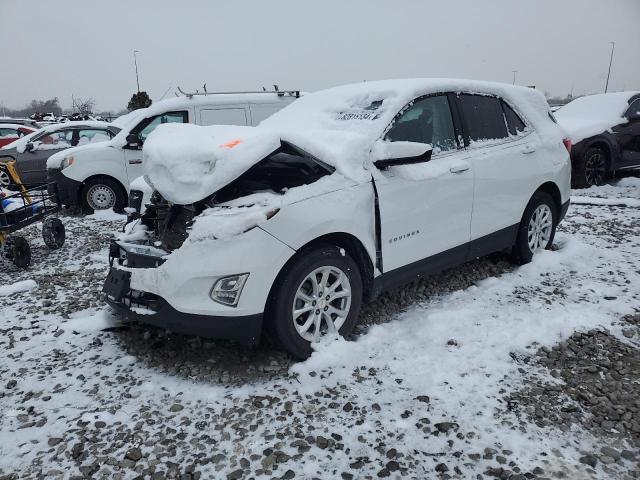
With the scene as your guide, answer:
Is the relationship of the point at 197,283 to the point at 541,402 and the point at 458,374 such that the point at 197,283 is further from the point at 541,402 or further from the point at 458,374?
the point at 541,402

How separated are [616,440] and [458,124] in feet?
8.36

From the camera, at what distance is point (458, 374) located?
9.36 feet

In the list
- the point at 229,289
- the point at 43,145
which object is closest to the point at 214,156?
the point at 229,289

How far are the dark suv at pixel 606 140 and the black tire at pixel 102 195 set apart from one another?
8.14m

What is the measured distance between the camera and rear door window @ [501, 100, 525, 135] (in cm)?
432

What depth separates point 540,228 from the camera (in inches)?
A: 187

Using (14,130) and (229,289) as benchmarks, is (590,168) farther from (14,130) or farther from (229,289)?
(14,130)

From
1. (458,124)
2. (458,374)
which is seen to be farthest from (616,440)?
(458,124)

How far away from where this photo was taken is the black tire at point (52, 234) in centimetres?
574

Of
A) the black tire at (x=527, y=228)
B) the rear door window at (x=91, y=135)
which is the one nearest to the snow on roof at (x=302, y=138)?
the black tire at (x=527, y=228)

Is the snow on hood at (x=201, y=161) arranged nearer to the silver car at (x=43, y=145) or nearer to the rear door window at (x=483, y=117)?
the rear door window at (x=483, y=117)

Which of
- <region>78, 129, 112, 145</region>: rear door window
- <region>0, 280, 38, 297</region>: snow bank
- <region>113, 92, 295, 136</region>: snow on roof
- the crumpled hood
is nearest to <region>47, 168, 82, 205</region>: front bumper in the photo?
<region>113, 92, 295, 136</region>: snow on roof

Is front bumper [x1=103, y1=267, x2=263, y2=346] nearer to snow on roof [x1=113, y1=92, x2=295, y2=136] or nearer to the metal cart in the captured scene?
the metal cart

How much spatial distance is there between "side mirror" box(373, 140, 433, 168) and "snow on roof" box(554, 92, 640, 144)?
259 inches
